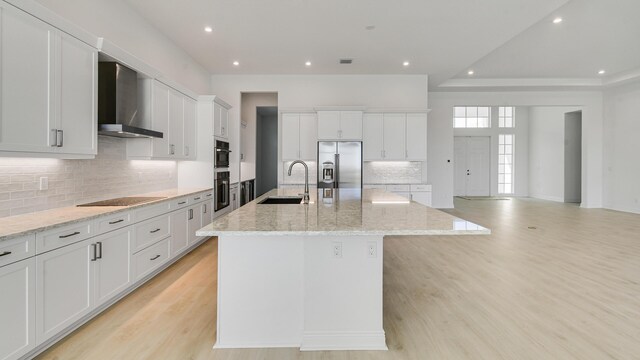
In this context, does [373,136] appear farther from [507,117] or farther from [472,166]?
[507,117]

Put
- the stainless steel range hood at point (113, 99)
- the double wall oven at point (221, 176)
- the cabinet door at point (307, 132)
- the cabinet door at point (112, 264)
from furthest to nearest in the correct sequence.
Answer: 1. the cabinet door at point (307, 132)
2. the double wall oven at point (221, 176)
3. the stainless steel range hood at point (113, 99)
4. the cabinet door at point (112, 264)

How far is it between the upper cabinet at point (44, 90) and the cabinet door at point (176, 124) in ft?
4.68

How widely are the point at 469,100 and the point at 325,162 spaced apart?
4718 millimetres

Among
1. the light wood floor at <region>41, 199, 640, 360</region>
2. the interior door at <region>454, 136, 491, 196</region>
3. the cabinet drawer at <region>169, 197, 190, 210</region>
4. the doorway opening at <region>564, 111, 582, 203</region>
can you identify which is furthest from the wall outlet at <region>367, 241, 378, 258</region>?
the doorway opening at <region>564, 111, 582, 203</region>

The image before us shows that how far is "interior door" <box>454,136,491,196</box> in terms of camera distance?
11555mm

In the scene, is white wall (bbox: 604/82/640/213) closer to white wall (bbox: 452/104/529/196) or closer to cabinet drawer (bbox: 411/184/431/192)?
white wall (bbox: 452/104/529/196)

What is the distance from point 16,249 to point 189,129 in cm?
319

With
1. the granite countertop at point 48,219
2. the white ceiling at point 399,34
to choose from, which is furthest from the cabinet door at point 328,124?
the granite countertop at point 48,219

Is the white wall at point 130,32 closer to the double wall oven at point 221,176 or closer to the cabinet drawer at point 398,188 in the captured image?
the double wall oven at point 221,176

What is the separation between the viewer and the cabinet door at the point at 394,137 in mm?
6367

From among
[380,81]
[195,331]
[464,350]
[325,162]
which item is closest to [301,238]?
[195,331]

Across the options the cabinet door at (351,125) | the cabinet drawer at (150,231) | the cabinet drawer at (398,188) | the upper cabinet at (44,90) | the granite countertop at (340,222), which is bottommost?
the cabinet drawer at (150,231)

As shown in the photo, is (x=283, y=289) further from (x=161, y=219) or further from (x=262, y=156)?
(x=262, y=156)

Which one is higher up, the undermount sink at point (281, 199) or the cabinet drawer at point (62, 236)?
the undermount sink at point (281, 199)
